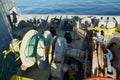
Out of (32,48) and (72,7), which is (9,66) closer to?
(32,48)

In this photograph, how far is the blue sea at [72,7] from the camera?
25.4 meters

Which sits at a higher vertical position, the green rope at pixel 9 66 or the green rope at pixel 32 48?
the green rope at pixel 32 48

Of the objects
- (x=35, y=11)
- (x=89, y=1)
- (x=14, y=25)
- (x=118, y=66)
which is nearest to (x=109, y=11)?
(x=89, y=1)

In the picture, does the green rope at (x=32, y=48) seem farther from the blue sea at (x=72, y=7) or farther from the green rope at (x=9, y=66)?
the blue sea at (x=72, y=7)

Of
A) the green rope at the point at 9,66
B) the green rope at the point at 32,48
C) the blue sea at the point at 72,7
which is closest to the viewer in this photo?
the green rope at the point at 32,48

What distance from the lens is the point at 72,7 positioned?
27688 mm

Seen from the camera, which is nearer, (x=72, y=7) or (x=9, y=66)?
(x=9, y=66)

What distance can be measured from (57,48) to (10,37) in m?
5.76

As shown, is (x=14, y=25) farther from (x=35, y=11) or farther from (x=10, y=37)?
(x=35, y=11)

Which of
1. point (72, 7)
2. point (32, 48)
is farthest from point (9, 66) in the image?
point (72, 7)

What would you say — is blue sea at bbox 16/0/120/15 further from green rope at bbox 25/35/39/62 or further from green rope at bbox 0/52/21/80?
green rope at bbox 25/35/39/62

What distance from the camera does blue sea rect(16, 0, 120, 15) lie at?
83.5ft

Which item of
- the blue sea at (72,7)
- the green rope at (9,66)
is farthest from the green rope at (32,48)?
the blue sea at (72,7)

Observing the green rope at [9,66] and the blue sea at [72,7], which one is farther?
the blue sea at [72,7]
